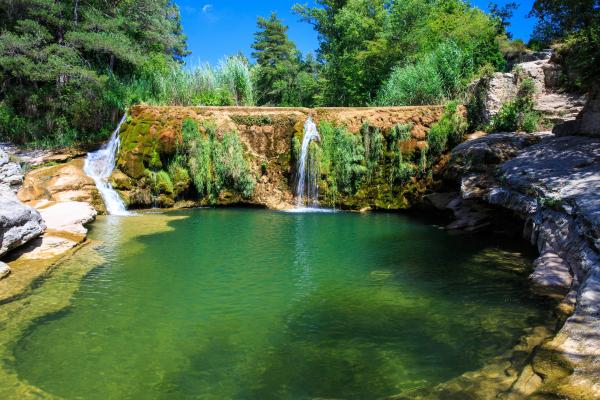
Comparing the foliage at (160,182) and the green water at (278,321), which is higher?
the foliage at (160,182)

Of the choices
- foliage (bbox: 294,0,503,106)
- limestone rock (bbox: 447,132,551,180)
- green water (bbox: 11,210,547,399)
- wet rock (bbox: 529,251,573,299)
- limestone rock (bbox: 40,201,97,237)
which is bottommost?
green water (bbox: 11,210,547,399)

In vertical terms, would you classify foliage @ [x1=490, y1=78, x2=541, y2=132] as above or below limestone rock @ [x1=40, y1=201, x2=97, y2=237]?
above

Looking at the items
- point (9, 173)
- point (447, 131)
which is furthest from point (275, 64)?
point (9, 173)

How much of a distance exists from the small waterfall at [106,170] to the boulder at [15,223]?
563cm

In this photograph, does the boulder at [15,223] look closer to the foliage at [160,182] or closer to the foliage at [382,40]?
the foliage at [160,182]

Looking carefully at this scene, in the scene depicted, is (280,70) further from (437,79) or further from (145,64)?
(437,79)

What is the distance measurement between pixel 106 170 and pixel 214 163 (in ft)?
13.1

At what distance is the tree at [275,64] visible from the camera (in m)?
35.0

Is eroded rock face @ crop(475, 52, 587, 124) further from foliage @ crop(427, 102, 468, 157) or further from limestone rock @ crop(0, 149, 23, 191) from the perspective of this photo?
limestone rock @ crop(0, 149, 23, 191)

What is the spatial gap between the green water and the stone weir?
575 cm

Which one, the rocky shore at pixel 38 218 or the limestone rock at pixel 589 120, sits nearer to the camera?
the rocky shore at pixel 38 218

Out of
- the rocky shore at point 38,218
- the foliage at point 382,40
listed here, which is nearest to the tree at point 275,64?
the foliage at point 382,40

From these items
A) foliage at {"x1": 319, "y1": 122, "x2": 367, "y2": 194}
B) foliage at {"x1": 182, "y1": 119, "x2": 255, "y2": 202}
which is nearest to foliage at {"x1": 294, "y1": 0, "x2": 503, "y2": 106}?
foliage at {"x1": 319, "y1": 122, "x2": 367, "y2": 194}

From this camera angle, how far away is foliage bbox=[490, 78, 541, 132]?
1200cm
